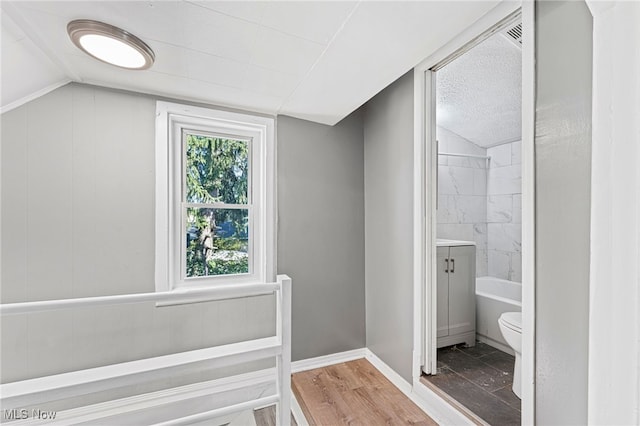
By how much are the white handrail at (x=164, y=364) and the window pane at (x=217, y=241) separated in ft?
2.40

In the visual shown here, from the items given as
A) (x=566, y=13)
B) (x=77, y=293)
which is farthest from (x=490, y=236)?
(x=77, y=293)

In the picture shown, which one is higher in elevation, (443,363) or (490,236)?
(490,236)

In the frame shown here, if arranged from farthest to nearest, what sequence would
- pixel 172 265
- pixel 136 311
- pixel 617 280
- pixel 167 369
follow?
pixel 172 265 < pixel 136 311 < pixel 167 369 < pixel 617 280

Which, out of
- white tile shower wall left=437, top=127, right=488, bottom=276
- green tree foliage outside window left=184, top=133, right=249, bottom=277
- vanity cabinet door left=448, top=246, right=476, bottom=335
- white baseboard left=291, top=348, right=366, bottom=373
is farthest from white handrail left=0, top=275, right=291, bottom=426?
white tile shower wall left=437, top=127, right=488, bottom=276

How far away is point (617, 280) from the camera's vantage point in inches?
20.1

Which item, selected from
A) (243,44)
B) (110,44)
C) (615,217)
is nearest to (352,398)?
(615,217)

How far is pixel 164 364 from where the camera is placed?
1205 millimetres

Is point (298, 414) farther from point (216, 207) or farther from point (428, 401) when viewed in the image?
point (216, 207)

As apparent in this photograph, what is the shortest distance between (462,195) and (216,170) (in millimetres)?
2725

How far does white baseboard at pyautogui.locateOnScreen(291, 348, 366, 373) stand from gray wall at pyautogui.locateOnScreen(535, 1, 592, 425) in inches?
55.5

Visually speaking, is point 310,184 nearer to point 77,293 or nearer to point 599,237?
point 77,293

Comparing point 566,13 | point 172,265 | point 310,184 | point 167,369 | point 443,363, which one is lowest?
point 443,363

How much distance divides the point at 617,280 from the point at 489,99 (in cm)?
246

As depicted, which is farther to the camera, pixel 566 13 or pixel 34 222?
pixel 34 222
